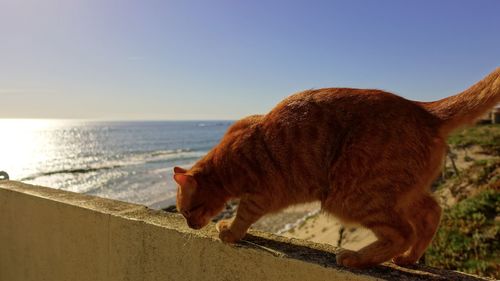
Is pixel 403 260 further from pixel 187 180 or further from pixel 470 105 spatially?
pixel 187 180

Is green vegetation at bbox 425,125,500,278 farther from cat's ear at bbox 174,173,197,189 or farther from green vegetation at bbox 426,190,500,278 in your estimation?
cat's ear at bbox 174,173,197,189

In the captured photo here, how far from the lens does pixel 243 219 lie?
206cm

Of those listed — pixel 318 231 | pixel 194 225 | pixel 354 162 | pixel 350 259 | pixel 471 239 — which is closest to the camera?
pixel 350 259

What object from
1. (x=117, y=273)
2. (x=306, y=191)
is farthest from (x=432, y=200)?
(x=117, y=273)

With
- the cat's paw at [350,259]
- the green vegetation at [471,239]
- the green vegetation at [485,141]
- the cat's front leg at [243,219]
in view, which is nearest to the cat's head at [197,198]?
the cat's front leg at [243,219]

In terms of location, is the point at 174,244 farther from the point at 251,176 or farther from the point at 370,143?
the point at 370,143

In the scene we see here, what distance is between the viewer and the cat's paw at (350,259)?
1647mm

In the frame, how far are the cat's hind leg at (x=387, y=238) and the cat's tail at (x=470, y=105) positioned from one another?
0.50 meters

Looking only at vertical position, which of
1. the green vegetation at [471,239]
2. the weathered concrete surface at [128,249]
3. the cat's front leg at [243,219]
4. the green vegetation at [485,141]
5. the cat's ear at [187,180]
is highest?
the cat's ear at [187,180]

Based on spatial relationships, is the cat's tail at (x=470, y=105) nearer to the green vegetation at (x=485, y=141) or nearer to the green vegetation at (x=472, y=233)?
the green vegetation at (x=472, y=233)

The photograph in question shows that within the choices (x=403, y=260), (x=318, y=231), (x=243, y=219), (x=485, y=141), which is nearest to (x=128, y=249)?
(x=243, y=219)

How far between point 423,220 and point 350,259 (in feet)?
1.79

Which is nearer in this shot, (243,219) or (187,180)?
(243,219)

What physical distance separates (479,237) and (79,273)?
6.02 metres
